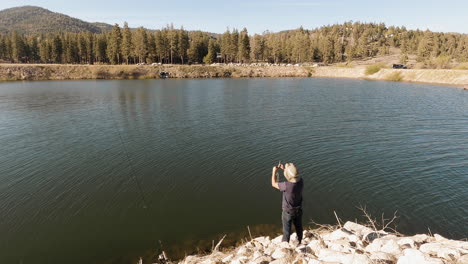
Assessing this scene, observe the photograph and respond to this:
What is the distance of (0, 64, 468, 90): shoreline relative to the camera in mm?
83625

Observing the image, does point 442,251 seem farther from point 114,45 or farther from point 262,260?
point 114,45

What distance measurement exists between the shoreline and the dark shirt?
8464 cm

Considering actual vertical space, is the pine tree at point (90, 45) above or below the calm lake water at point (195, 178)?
above

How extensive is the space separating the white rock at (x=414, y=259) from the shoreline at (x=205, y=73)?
83.7 m

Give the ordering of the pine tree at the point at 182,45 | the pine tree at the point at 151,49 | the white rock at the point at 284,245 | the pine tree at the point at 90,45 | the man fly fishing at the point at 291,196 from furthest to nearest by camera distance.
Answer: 1. the pine tree at the point at 182,45
2. the pine tree at the point at 90,45
3. the pine tree at the point at 151,49
4. the white rock at the point at 284,245
5. the man fly fishing at the point at 291,196

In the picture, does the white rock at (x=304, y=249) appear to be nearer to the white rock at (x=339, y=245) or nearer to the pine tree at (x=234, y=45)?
the white rock at (x=339, y=245)

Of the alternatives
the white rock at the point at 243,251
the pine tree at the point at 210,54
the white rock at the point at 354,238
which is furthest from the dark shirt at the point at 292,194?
the pine tree at the point at 210,54

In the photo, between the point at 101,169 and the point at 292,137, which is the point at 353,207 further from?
the point at 101,169

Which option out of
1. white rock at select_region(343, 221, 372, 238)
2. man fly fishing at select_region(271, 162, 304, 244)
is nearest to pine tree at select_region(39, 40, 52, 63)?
man fly fishing at select_region(271, 162, 304, 244)

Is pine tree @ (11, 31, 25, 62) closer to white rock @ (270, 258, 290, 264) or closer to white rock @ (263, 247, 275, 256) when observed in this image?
white rock @ (263, 247, 275, 256)

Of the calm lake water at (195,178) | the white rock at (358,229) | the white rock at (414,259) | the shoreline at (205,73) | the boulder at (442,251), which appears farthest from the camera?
the shoreline at (205,73)

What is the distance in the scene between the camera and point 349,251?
25.8ft

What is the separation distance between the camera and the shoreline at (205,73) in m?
83.6

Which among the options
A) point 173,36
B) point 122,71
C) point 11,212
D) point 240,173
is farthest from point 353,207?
point 173,36
